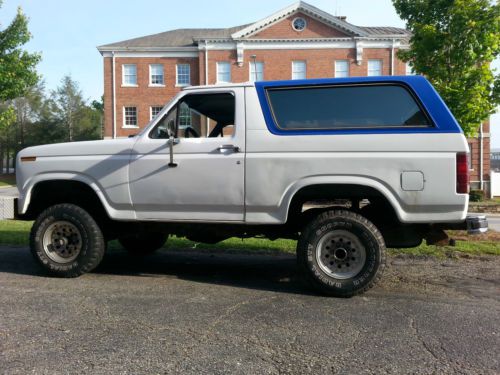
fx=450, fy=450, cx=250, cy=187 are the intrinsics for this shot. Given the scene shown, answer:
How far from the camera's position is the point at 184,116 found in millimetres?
5188

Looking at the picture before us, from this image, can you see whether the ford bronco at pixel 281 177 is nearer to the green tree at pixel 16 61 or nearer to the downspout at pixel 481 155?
the green tree at pixel 16 61

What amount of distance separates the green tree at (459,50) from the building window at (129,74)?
84.8ft

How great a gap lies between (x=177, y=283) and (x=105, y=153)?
5.57 ft

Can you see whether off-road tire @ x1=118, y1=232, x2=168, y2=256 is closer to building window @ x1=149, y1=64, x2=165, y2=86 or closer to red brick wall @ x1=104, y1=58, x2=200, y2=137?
red brick wall @ x1=104, y1=58, x2=200, y2=137

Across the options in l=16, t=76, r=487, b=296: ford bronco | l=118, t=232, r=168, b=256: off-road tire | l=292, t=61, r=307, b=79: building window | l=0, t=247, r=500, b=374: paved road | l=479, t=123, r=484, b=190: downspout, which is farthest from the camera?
l=292, t=61, r=307, b=79: building window

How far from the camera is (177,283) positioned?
201 inches

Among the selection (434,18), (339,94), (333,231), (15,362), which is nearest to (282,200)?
(333,231)

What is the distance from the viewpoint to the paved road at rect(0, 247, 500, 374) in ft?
9.83

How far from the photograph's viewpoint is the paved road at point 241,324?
118 inches

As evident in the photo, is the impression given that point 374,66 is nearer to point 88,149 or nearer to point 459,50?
point 459,50

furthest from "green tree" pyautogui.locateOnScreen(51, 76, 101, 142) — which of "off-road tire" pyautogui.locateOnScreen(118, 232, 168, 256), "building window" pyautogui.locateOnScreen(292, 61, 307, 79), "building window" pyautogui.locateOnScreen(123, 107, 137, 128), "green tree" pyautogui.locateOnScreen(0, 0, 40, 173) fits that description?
"off-road tire" pyautogui.locateOnScreen(118, 232, 168, 256)

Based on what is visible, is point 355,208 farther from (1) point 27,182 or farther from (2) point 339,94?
(1) point 27,182

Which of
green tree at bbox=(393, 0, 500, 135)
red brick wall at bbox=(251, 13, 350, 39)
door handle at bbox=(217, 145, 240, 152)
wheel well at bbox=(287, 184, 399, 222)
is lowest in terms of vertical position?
wheel well at bbox=(287, 184, 399, 222)

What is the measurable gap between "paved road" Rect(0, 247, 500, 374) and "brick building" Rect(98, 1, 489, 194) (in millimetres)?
29747
